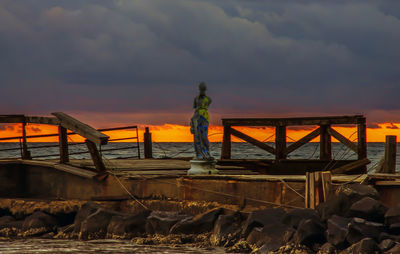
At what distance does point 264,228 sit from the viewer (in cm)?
1017

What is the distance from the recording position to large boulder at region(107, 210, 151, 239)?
38.8ft

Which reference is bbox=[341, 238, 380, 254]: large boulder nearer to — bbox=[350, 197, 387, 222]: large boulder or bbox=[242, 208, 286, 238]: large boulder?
bbox=[350, 197, 387, 222]: large boulder

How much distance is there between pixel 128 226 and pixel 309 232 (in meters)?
3.91

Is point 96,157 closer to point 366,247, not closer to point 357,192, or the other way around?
point 357,192

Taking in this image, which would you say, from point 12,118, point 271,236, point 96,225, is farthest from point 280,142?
point 271,236

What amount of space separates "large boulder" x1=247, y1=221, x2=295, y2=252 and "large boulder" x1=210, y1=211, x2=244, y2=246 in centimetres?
48

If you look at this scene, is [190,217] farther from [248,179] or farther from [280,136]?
[280,136]

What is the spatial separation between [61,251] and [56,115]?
3.92 metres

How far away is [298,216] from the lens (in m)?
10.1

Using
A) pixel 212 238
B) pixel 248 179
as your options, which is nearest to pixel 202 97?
pixel 248 179

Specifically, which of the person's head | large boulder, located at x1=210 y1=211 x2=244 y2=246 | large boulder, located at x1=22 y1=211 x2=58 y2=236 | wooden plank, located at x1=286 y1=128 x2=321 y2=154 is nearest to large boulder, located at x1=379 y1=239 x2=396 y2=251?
large boulder, located at x1=210 y1=211 x2=244 y2=246

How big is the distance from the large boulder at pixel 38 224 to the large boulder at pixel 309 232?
5.79m

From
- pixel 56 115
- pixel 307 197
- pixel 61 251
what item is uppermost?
pixel 56 115

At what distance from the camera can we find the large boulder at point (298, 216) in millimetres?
9945
